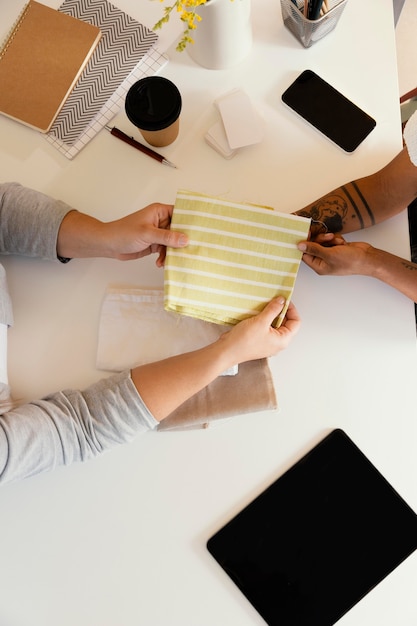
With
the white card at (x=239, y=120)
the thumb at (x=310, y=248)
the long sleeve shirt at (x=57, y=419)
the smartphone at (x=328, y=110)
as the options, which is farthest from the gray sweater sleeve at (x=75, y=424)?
the smartphone at (x=328, y=110)

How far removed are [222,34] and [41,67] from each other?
338 mm

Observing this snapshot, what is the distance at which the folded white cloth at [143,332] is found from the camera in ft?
2.66

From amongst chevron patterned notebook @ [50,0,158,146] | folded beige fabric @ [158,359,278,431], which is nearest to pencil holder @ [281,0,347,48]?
chevron patterned notebook @ [50,0,158,146]

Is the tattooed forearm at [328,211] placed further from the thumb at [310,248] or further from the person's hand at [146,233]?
the person's hand at [146,233]

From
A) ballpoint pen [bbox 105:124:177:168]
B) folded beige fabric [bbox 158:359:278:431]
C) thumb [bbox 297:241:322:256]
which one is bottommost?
folded beige fabric [bbox 158:359:278:431]

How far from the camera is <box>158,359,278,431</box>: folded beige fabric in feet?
2.55

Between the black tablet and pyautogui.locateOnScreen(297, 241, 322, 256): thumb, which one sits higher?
pyautogui.locateOnScreen(297, 241, 322, 256): thumb

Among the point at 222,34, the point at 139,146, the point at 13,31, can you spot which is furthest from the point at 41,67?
the point at 222,34

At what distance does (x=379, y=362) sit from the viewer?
0.80 meters

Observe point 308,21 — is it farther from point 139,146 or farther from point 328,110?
point 139,146

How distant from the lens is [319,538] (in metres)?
0.77

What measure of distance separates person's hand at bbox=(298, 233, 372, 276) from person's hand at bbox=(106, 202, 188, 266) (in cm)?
22

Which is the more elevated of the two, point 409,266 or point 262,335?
point 409,266

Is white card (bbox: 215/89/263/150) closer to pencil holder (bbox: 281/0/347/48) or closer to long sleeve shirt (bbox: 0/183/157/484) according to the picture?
pencil holder (bbox: 281/0/347/48)
